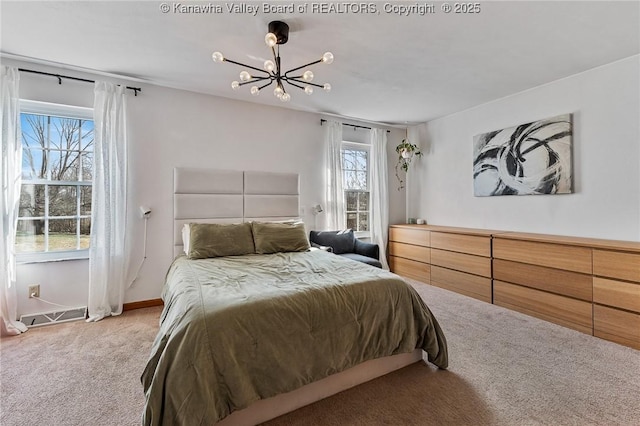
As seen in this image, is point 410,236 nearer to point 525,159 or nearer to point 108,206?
point 525,159

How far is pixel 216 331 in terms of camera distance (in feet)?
A: 4.66

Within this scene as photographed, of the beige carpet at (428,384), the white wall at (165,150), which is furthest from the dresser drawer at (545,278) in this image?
the white wall at (165,150)

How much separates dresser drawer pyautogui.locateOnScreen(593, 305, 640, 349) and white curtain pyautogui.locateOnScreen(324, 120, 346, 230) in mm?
2996

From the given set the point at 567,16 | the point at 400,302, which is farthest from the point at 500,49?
the point at 400,302

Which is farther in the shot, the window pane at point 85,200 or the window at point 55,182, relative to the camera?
the window pane at point 85,200

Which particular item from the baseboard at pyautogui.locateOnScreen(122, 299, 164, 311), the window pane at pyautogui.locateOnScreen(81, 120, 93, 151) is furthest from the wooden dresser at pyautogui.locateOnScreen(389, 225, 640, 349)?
the window pane at pyautogui.locateOnScreen(81, 120, 93, 151)

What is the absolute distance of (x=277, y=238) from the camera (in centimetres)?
315

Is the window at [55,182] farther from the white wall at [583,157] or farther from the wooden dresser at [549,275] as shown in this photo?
the white wall at [583,157]

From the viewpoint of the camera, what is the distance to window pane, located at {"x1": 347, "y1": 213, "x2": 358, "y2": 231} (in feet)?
15.7

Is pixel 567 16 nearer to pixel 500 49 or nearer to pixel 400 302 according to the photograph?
pixel 500 49

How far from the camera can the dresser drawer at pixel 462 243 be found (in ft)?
11.2

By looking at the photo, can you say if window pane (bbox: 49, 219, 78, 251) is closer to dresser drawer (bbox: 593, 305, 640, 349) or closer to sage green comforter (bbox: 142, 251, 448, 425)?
sage green comforter (bbox: 142, 251, 448, 425)

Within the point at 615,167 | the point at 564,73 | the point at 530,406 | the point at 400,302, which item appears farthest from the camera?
the point at 564,73

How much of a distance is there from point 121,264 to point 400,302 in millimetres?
2931
